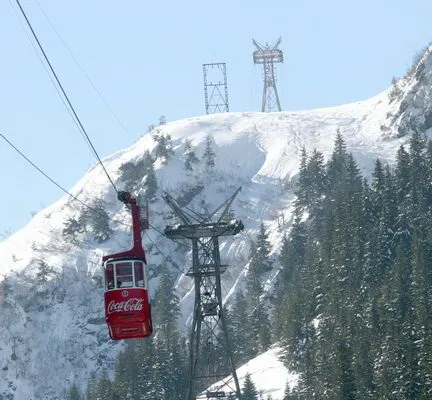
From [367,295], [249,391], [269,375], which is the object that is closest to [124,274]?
[249,391]

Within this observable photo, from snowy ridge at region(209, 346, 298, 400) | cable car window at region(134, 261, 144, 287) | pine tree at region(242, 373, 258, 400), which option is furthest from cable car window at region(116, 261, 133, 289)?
snowy ridge at region(209, 346, 298, 400)

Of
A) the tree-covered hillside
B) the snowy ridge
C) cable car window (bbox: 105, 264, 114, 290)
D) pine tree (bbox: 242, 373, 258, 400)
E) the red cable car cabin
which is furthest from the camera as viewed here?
the snowy ridge

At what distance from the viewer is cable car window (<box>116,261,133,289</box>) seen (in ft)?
218

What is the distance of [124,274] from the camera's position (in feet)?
218

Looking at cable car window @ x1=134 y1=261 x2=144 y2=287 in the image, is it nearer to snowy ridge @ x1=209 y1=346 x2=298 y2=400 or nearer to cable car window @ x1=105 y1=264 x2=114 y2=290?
cable car window @ x1=105 y1=264 x2=114 y2=290

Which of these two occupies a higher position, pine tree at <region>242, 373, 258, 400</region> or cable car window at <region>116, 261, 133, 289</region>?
pine tree at <region>242, 373, 258, 400</region>

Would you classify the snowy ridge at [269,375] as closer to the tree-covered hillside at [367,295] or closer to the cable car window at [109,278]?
the tree-covered hillside at [367,295]

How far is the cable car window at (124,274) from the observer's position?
6638 cm

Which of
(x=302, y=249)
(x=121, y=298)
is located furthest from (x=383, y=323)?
(x=121, y=298)

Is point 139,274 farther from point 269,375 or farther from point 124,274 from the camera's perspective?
point 269,375

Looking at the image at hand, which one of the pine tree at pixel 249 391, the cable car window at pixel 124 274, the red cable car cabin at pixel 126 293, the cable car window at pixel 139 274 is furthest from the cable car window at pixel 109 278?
the pine tree at pixel 249 391

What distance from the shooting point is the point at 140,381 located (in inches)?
5910

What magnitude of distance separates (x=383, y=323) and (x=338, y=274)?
18.2 m

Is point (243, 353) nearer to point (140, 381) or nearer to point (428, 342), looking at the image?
point (140, 381)
